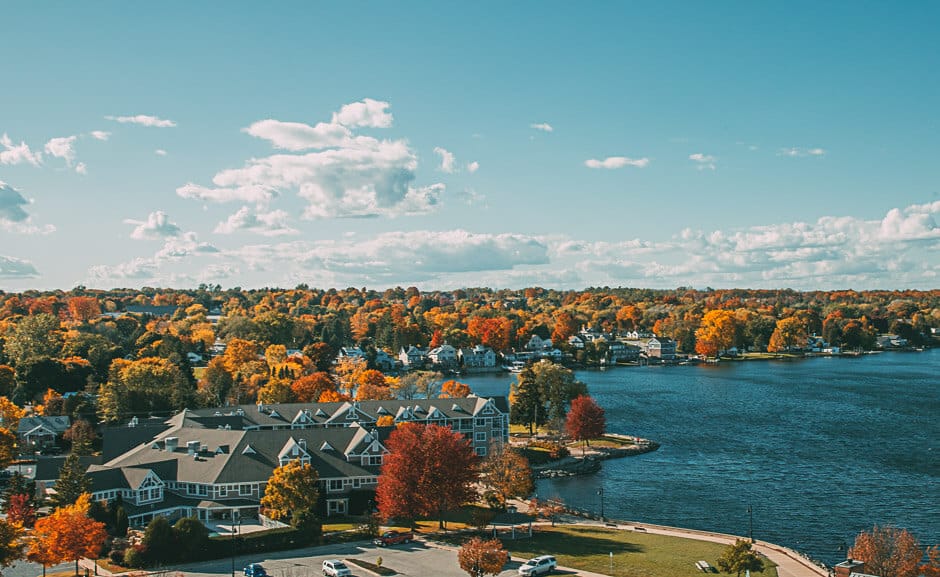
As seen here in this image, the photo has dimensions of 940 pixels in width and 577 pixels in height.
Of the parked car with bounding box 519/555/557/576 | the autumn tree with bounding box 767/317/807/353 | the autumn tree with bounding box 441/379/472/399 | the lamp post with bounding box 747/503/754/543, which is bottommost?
the lamp post with bounding box 747/503/754/543

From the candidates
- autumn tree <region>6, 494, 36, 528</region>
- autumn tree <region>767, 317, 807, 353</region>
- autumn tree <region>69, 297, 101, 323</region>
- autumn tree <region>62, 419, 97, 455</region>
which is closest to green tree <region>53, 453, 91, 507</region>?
autumn tree <region>6, 494, 36, 528</region>

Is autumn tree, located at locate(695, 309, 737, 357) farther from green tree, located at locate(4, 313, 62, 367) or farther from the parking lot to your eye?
the parking lot

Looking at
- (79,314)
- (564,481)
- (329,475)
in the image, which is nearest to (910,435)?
(564,481)

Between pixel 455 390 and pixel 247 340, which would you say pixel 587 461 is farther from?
pixel 247 340

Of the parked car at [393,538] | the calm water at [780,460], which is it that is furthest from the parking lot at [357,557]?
the calm water at [780,460]

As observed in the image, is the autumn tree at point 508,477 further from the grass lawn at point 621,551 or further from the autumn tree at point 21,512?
the autumn tree at point 21,512

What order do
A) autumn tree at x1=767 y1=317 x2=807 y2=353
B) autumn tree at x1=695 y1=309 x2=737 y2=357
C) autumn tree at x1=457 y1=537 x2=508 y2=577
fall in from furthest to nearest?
autumn tree at x1=767 y1=317 x2=807 y2=353 < autumn tree at x1=695 y1=309 x2=737 y2=357 < autumn tree at x1=457 y1=537 x2=508 y2=577
